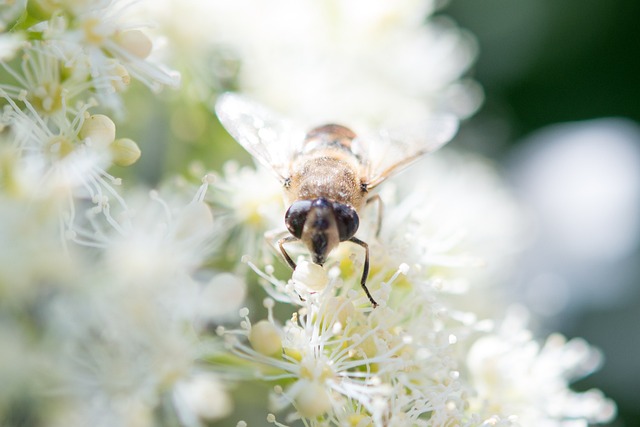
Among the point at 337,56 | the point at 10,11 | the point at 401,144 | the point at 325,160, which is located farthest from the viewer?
the point at 337,56

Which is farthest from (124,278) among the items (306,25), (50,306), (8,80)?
(306,25)

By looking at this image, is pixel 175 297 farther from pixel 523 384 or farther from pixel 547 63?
pixel 547 63

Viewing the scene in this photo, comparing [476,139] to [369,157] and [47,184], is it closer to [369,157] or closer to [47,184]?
[369,157]

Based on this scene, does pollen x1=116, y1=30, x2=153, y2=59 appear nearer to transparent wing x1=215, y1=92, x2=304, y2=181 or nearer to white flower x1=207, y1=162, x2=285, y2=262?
transparent wing x1=215, y1=92, x2=304, y2=181

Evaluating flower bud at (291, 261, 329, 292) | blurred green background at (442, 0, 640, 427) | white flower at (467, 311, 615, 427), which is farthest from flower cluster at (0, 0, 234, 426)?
blurred green background at (442, 0, 640, 427)

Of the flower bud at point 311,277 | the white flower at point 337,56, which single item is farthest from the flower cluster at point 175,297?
the white flower at point 337,56

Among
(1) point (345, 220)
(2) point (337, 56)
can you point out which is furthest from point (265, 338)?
(2) point (337, 56)
